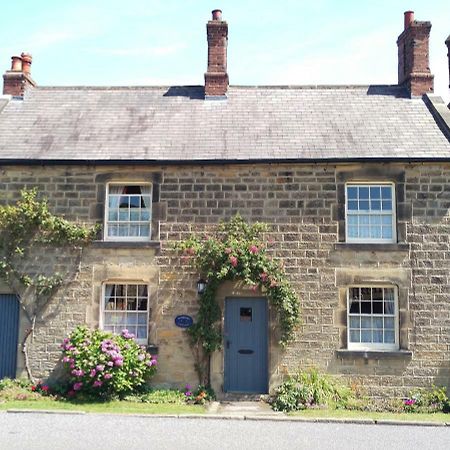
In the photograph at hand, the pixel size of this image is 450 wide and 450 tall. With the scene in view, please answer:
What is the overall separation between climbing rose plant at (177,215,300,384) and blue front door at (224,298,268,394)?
0.33m

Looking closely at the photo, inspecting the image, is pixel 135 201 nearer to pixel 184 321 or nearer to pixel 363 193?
pixel 184 321

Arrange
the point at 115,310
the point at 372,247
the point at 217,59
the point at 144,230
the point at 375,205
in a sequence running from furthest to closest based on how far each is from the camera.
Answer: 1. the point at 217,59
2. the point at 144,230
3. the point at 115,310
4. the point at 375,205
5. the point at 372,247

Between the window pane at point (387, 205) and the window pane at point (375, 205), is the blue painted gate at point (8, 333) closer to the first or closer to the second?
the window pane at point (375, 205)

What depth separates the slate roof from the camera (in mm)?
12461

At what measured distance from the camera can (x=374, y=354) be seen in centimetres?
1153

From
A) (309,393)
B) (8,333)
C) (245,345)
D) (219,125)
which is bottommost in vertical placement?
(309,393)

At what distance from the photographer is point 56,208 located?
1248cm

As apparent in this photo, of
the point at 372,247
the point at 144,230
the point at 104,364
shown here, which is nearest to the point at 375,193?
the point at 372,247

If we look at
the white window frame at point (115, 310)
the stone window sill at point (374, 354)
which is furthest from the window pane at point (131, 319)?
the stone window sill at point (374, 354)

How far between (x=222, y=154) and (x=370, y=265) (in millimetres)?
4217

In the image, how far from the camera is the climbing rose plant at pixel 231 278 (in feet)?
37.9

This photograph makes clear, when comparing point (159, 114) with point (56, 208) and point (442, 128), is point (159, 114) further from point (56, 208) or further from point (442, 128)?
point (442, 128)

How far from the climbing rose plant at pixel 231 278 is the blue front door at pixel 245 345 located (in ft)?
1.07

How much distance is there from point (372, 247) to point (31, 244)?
25.6 ft
